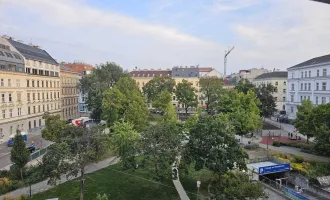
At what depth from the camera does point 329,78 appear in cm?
4212

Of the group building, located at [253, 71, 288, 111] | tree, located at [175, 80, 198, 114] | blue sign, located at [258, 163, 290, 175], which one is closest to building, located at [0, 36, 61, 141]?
tree, located at [175, 80, 198, 114]

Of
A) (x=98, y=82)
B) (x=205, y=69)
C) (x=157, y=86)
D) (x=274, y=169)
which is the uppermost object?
(x=205, y=69)

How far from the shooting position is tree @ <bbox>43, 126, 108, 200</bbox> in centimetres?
1783

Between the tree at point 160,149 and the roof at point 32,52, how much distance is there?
1409 inches

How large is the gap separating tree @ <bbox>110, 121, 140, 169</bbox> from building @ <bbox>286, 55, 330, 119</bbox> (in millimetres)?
34760

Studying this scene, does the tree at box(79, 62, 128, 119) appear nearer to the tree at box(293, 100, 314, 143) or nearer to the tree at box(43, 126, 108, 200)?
the tree at box(43, 126, 108, 200)

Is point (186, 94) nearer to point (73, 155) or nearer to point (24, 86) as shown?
point (24, 86)

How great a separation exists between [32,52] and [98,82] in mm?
13342

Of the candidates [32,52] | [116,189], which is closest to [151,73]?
[32,52]

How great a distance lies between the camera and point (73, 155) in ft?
61.7

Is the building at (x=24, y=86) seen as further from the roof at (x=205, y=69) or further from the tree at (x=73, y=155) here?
the roof at (x=205, y=69)

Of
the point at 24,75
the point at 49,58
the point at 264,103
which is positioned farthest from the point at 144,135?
the point at 49,58

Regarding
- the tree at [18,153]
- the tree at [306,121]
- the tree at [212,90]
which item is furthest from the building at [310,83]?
the tree at [18,153]

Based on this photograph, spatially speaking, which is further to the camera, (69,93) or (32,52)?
(69,93)
